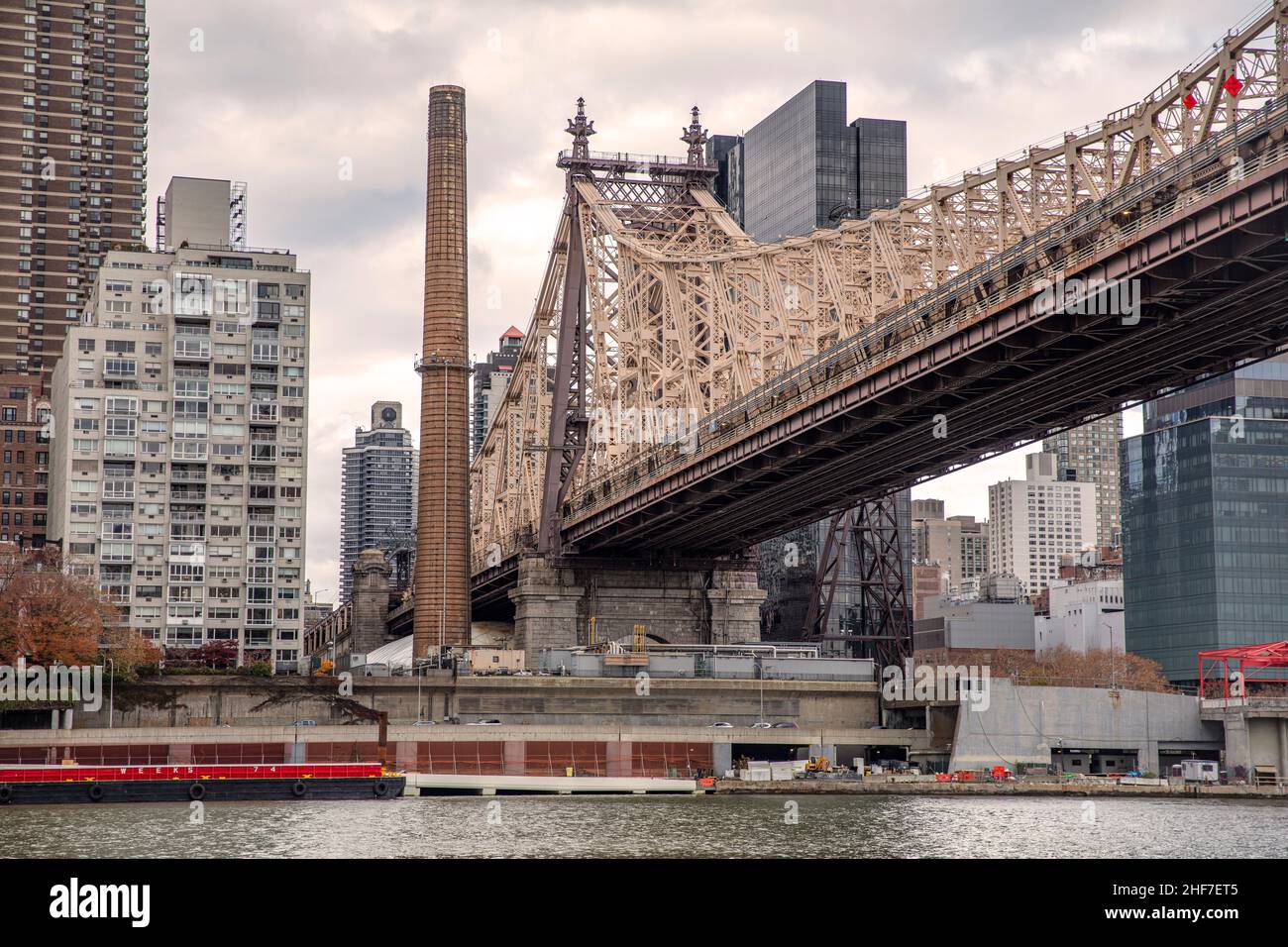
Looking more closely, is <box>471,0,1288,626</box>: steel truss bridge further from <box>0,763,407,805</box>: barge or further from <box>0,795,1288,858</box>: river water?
<box>0,763,407,805</box>: barge

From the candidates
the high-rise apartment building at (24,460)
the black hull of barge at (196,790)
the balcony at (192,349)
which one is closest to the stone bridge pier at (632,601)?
the balcony at (192,349)

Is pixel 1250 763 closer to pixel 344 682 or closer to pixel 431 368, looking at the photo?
pixel 344 682

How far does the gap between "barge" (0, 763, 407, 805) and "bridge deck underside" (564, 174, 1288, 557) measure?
29255 mm

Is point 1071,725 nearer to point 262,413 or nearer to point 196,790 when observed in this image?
point 196,790

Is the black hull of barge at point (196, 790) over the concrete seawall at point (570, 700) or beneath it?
beneath

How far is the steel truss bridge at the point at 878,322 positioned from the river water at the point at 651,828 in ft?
60.5

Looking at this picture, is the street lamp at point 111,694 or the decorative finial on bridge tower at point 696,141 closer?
the street lamp at point 111,694

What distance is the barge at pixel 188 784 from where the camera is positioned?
68875 mm

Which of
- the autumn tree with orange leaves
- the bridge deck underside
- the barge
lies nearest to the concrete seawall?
the autumn tree with orange leaves

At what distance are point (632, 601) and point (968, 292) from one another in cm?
6094

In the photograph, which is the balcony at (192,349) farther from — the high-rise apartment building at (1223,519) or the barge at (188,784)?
the high-rise apartment building at (1223,519)

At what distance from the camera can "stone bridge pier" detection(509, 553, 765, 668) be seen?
123 metres
